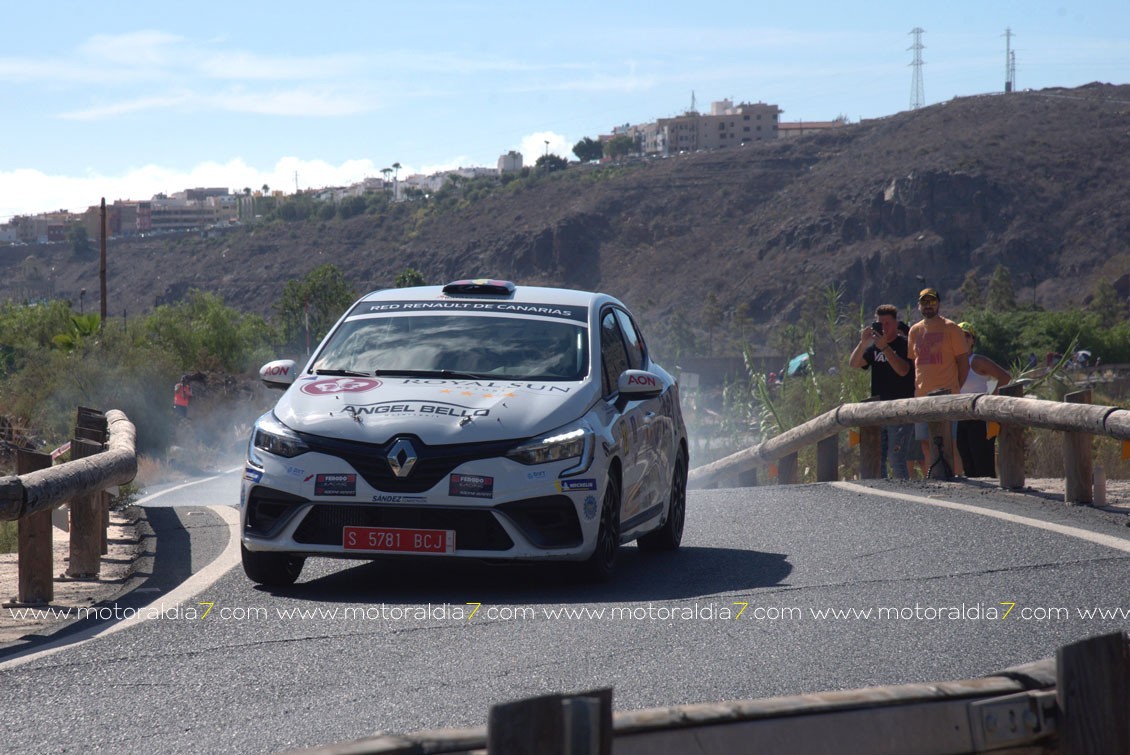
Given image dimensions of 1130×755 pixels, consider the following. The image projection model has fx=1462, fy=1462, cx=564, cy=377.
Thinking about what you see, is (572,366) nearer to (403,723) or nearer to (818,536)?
(818,536)

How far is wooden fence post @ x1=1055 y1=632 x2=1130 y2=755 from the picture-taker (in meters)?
3.08

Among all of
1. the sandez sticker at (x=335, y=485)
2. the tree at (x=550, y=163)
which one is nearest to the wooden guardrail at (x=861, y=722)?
the sandez sticker at (x=335, y=485)

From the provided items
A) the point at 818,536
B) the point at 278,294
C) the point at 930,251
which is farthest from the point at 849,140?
the point at 818,536

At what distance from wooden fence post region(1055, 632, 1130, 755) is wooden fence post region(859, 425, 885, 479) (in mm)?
11161

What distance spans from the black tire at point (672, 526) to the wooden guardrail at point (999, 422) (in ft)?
9.72

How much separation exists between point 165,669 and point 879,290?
110 m

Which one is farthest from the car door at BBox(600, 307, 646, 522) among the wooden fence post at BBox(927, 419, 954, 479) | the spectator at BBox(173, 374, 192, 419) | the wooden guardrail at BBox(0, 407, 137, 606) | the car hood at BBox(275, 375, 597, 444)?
the spectator at BBox(173, 374, 192, 419)

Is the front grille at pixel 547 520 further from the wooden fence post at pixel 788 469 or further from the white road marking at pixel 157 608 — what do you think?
the wooden fence post at pixel 788 469

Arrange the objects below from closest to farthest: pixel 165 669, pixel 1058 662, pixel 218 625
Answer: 1. pixel 1058 662
2. pixel 165 669
3. pixel 218 625

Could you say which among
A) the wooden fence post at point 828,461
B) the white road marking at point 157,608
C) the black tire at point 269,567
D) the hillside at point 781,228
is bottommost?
the wooden fence post at point 828,461

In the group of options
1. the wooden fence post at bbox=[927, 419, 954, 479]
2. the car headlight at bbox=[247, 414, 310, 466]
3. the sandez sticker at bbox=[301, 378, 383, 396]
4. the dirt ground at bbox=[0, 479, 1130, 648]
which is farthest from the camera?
the wooden fence post at bbox=[927, 419, 954, 479]

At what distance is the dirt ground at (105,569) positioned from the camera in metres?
6.92

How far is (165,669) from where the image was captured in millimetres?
5566

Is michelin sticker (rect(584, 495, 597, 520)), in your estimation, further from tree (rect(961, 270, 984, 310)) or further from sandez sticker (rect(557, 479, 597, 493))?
tree (rect(961, 270, 984, 310))
